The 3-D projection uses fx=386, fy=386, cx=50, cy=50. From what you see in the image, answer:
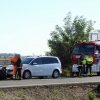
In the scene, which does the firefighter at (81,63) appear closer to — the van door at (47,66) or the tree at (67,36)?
the van door at (47,66)

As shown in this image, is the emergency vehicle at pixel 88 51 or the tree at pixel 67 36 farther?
the tree at pixel 67 36

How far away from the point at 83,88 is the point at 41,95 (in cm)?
315

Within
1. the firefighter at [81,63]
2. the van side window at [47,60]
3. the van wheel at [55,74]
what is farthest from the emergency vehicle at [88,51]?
the van side window at [47,60]

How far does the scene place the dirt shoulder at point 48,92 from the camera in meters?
17.1

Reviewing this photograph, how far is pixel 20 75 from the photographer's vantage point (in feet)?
84.9

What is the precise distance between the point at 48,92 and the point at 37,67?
926 cm

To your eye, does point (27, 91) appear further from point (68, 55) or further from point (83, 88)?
point (68, 55)

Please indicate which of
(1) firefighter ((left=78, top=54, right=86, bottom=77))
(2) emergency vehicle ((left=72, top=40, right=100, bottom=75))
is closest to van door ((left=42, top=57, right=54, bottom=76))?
(1) firefighter ((left=78, top=54, right=86, bottom=77))

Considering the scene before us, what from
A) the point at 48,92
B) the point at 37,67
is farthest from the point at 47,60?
the point at 48,92

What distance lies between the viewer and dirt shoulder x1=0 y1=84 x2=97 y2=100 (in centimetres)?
1706

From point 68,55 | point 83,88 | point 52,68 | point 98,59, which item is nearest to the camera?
point 83,88

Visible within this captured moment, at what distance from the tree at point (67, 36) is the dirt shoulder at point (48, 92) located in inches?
744

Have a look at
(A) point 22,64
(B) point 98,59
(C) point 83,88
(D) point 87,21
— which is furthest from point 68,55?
(C) point 83,88

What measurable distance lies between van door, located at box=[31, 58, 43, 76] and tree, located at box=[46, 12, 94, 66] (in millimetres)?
11123
